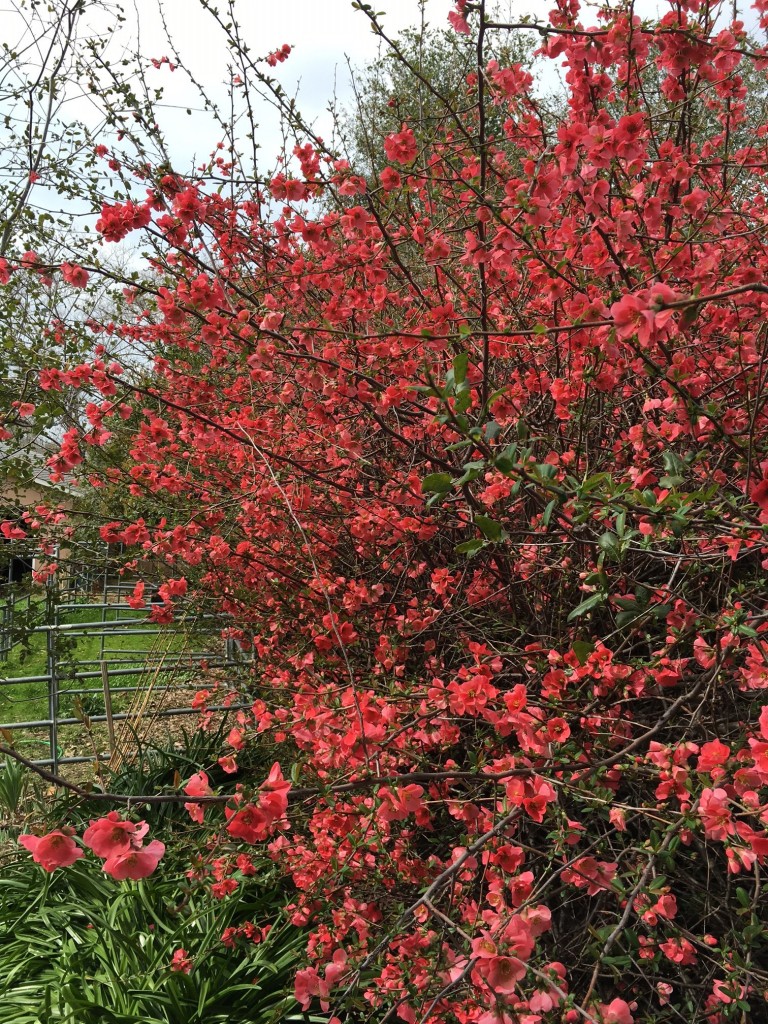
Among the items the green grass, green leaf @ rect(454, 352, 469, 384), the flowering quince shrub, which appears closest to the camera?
green leaf @ rect(454, 352, 469, 384)

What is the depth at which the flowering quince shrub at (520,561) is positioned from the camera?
4.67ft

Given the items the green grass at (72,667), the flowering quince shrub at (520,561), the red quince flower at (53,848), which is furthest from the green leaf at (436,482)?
the green grass at (72,667)

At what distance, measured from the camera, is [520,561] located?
2.27 m

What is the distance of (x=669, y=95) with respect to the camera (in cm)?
212

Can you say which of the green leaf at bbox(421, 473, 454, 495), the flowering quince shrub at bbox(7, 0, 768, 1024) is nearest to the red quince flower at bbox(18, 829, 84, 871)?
the flowering quince shrub at bbox(7, 0, 768, 1024)

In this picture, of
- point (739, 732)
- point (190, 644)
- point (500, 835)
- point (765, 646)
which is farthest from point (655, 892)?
point (190, 644)

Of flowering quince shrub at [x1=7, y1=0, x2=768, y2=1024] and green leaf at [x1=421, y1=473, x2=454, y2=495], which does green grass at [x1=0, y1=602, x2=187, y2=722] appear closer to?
flowering quince shrub at [x1=7, y1=0, x2=768, y2=1024]

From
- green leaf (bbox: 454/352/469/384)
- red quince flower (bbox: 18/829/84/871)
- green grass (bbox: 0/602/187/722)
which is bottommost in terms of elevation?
green grass (bbox: 0/602/187/722)

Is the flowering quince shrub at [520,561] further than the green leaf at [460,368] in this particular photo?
Yes

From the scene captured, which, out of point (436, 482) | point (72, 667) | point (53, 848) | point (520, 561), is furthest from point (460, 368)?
point (72, 667)

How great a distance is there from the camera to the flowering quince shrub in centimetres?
142

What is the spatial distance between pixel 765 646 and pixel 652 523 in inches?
17.7

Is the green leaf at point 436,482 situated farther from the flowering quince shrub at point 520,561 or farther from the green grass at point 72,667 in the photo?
the green grass at point 72,667

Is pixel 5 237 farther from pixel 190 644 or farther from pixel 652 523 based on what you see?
pixel 652 523
